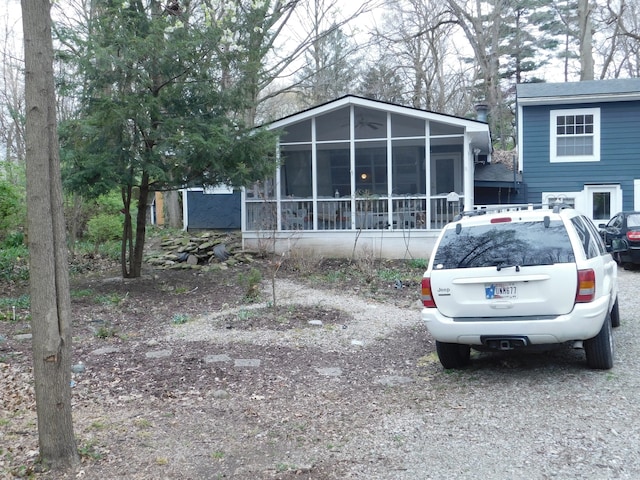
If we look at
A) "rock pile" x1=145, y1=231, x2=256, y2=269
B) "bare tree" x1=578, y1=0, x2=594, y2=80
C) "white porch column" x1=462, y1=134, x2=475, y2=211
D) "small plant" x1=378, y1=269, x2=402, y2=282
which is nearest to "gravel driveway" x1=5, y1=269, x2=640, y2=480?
"small plant" x1=378, y1=269, x2=402, y2=282

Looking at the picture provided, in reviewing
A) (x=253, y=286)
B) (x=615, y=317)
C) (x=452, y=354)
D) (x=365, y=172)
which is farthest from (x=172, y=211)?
(x=452, y=354)

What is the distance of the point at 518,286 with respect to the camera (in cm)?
528

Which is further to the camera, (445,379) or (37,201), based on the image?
(445,379)

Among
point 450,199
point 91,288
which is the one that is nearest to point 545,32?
point 450,199

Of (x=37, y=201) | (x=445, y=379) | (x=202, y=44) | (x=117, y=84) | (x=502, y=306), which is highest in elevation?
(x=202, y=44)

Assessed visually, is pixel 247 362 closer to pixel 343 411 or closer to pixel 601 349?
pixel 343 411

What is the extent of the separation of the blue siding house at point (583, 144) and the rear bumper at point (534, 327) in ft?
45.5

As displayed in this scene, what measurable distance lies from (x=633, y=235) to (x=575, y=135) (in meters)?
5.86

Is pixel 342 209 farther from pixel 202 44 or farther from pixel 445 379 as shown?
pixel 445 379

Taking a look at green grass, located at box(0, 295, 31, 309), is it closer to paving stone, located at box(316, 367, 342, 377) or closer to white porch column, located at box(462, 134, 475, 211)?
paving stone, located at box(316, 367, 342, 377)

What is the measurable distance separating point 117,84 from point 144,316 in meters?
4.44

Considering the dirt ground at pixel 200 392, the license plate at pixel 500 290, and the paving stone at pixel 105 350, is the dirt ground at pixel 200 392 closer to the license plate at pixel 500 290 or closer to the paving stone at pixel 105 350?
the paving stone at pixel 105 350

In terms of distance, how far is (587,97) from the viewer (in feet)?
58.0

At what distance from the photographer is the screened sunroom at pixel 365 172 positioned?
A: 15.1 meters
